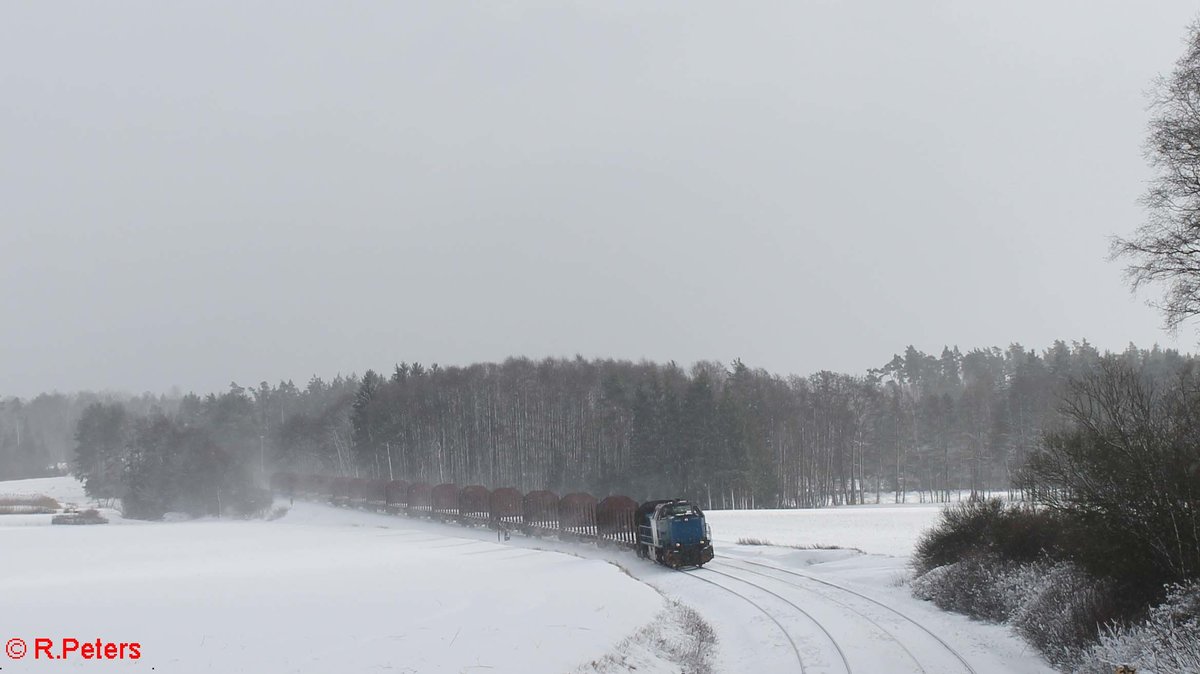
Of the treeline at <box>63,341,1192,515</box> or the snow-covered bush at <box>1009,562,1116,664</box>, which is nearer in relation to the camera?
the snow-covered bush at <box>1009,562,1116,664</box>

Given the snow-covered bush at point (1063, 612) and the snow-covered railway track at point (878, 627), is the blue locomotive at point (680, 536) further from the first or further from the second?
the snow-covered bush at point (1063, 612)

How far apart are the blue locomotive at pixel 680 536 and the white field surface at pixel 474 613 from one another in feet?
2.40


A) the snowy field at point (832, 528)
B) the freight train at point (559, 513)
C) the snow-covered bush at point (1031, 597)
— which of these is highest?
the snow-covered bush at point (1031, 597)

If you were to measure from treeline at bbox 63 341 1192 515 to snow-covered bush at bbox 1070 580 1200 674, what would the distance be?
6768 cm

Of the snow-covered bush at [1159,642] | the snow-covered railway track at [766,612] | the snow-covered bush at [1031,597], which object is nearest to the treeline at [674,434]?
the snow-covered railway track at [766,612]

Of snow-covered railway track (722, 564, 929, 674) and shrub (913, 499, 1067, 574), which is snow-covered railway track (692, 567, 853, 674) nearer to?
snow-covered railway track (722, 564, 929, 674)

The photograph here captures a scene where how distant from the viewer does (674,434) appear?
84.6 meters

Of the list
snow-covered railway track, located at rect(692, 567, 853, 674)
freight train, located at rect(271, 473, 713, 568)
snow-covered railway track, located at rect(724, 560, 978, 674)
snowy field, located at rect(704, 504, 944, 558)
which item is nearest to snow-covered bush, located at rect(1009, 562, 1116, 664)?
snow-covered railway track, located at rect(724, 560, 978, 674)

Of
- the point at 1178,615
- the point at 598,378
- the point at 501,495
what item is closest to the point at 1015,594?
the point at 1178,615

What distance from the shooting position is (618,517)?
43594 mm

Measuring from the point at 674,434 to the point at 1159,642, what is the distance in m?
70.9

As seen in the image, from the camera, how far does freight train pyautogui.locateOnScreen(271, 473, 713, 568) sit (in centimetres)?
3533

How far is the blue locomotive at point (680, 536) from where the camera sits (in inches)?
1373

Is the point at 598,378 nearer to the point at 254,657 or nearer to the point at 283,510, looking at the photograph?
the point at 283,510
